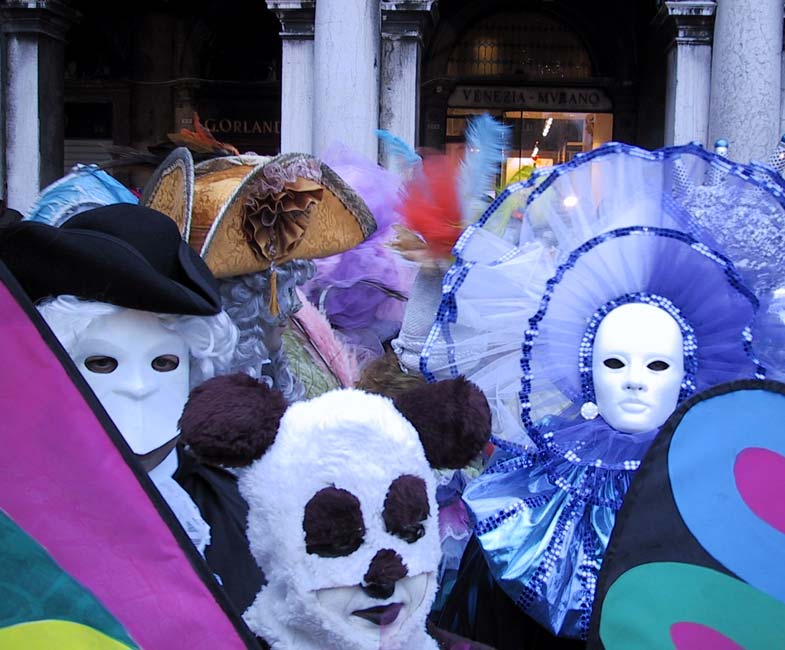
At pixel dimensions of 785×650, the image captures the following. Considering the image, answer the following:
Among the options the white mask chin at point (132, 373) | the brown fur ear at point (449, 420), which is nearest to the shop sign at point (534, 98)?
the white mask chin at point (132, 373)

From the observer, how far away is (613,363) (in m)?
1.68

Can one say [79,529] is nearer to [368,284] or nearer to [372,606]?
[372,606]

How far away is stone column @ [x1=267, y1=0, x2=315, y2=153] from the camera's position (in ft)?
23.6

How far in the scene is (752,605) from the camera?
949mm

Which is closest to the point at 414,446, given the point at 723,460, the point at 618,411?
the point at 723,460

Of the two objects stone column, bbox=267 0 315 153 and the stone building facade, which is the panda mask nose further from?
the stone building facade

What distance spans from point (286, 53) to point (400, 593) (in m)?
6.54

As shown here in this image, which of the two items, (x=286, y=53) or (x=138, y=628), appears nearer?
(x=138, y=628)

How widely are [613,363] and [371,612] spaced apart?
0.71m

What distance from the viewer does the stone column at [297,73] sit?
23.6ft

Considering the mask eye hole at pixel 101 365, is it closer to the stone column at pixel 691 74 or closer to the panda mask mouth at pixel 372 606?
the panda mask mouth at pixel 372 606

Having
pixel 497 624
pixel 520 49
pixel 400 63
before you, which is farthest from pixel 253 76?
pixel 497 624

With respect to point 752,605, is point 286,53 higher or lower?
higher

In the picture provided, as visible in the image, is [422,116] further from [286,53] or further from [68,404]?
[68,404]
